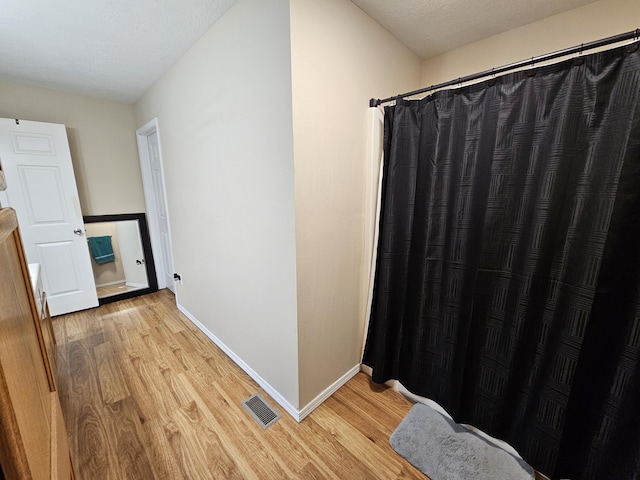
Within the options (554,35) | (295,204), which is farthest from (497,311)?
(554,35)

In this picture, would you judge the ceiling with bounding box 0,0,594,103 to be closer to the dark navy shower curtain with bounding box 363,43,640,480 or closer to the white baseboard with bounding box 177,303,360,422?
the dark navy shower curtain with bounding box 363,43,640,480

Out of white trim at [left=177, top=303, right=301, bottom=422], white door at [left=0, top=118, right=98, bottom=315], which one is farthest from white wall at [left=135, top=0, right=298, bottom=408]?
white door at [left=0, top=118, right=98, bottom=315]

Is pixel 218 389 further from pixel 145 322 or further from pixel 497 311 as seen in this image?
pixel 497 311

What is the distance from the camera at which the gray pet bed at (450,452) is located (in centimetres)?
119

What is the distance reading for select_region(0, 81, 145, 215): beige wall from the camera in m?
2.43

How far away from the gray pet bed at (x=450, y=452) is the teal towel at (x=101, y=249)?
3659 mm

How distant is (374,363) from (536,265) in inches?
43.4

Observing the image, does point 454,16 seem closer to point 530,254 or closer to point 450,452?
point 530,254

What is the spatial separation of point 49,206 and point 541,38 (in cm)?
424

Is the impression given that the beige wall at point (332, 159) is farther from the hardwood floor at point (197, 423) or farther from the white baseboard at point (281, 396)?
the hardwood floor at point (197, 423)

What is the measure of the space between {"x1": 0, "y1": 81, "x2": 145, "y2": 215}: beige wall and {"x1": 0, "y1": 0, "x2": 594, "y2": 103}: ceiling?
15.0 inches

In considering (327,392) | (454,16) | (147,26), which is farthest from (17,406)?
(454,16)

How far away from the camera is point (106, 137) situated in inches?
112

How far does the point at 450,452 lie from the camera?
128 cm
